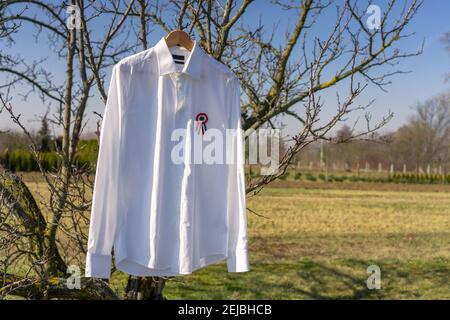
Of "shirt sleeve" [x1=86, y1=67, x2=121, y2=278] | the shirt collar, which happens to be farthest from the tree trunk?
the shirt collar

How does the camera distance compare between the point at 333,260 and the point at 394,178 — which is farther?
the point at 394,178

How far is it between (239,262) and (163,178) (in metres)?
0.47

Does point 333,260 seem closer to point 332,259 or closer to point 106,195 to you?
Result: point 332,259

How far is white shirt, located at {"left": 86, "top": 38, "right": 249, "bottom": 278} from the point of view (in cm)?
176

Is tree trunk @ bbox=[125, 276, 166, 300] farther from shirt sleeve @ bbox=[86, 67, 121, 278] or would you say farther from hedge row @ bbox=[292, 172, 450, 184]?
hedge row @ bbox=[292, 172, 450, 184]

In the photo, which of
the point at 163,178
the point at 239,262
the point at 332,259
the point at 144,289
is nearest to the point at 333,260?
the point at 332,259

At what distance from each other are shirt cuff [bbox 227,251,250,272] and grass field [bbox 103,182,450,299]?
107cm

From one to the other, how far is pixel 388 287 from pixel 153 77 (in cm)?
473

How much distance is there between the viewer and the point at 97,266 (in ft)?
5.53

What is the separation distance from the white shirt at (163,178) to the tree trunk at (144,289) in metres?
1.09

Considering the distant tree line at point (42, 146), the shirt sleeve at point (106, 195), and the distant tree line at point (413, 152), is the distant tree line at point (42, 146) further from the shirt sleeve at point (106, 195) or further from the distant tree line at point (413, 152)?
the distant tree line at point (413, 152)

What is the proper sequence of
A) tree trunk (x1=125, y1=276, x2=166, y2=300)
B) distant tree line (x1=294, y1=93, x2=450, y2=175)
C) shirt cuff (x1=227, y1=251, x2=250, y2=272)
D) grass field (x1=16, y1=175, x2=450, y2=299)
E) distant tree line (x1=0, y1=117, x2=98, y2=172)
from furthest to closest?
distant tree line (x1=294, y1=93, x2=450, y2=175)
grass field (x1=16, y1=175, x2=450, y2=299)
tree trunk (x1=125, y1=276, x2=166, y2=300)
distant tree line (x1=0, y1=117, x2=98, y2=172)
shirt cuff (x1=227, y1=251, x2=250, y2=272)

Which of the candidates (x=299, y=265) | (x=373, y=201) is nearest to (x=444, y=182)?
(x=373, y=201)
